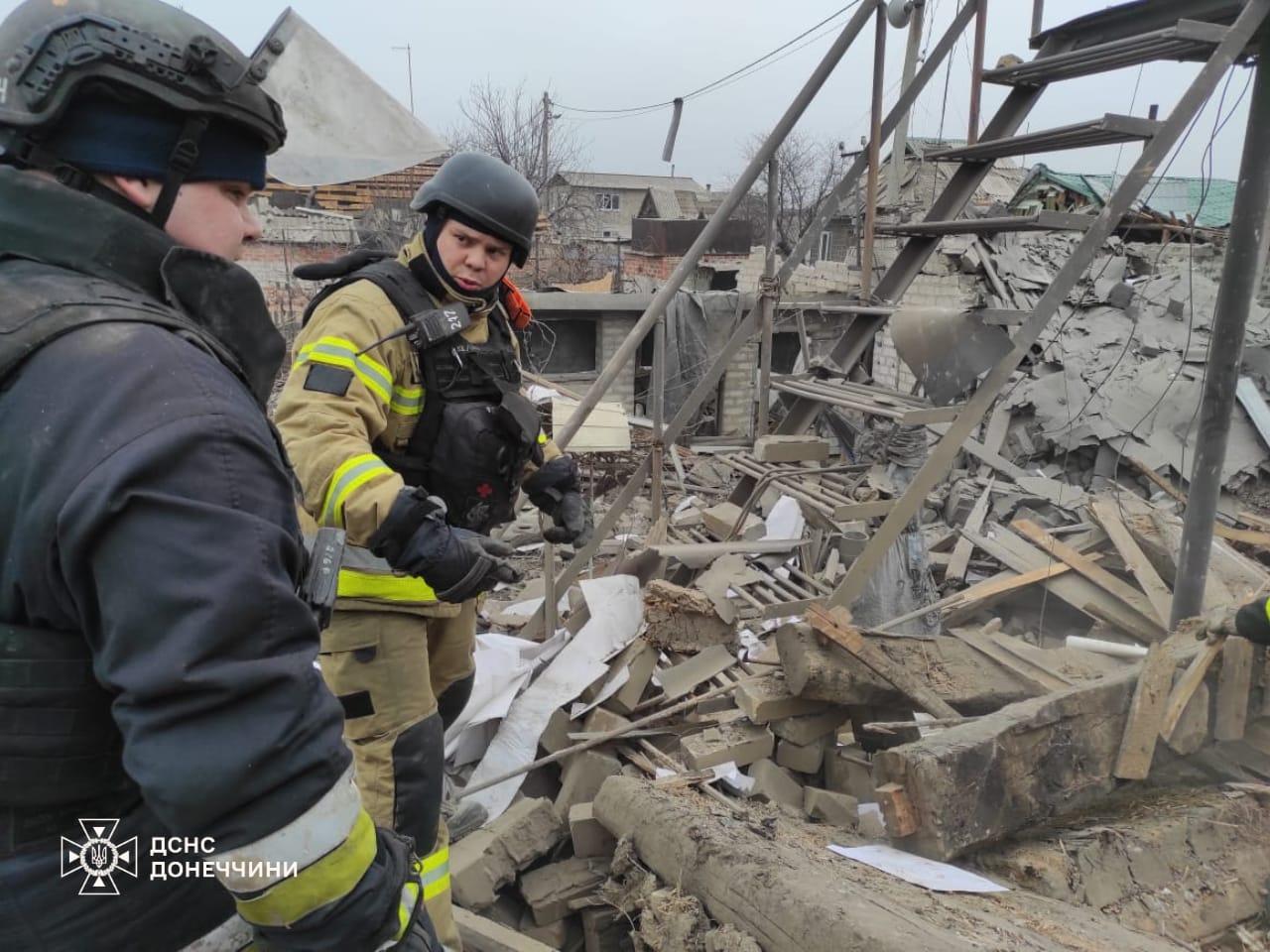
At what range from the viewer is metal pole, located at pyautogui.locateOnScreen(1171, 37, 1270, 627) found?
11.1 ft

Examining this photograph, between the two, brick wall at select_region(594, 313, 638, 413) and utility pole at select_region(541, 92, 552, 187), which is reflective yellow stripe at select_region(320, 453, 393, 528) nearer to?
brick wall at select_region(594, 313, 638, 413)

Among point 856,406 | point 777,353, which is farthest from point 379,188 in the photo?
point 856,406

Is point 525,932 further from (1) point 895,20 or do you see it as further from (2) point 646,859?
(1) point 895,20

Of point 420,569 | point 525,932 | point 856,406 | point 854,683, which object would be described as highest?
point 856,406

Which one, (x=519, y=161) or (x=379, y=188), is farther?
(x=519, y=161)

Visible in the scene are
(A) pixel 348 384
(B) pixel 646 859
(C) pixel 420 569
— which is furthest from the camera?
(B) pixel 646 859

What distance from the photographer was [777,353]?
16234 mm

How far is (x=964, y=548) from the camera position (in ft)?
21.7

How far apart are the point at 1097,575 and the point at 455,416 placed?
14.4 ft

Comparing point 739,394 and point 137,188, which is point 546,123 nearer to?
point 739,394

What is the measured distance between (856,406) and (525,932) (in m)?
2.54

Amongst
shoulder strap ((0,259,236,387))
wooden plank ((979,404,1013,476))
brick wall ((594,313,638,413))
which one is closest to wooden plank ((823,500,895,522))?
shoulder strap ((0,259,236,387))

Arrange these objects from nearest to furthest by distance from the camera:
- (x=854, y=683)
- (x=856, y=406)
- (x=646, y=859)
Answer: (x=646, y=859) → (x=854, y=683) → (x=856, y=406)

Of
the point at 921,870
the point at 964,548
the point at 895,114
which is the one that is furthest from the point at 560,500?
the point at 964,548
